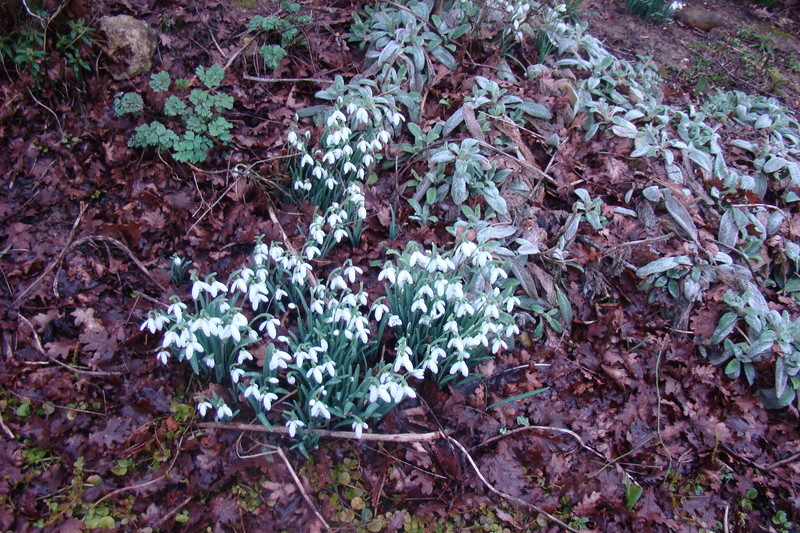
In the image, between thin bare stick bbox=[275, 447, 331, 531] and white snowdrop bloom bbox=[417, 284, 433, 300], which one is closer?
thin bare stick bbox=[275, 447, 331, 531]

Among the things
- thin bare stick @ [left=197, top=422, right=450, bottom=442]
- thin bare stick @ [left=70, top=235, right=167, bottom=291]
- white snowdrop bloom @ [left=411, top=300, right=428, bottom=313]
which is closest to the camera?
thin bare stick @ [left=197, top=422, right=450, bottom=442]

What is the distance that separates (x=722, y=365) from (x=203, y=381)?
2.79m

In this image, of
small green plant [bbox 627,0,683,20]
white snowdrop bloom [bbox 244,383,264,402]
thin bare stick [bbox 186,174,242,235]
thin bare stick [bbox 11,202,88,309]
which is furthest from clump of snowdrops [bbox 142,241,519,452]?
small green plant [bbox 627,0,683,20]

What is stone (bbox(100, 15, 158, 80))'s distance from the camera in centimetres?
315

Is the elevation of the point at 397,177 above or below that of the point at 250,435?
above

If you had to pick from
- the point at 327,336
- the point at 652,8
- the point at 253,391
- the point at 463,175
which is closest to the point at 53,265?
the point at 253,391

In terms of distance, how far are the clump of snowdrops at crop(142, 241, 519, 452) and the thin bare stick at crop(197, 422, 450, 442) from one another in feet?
0.13

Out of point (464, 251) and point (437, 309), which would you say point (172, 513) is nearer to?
point (437, 309)

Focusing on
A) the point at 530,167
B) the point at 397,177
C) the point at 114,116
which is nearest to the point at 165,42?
the point at 114,116

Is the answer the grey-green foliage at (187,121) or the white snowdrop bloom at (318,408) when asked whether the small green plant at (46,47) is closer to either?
the grey-green foliage at (187,121)

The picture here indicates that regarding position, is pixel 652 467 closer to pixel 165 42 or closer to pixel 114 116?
pixel 114 116

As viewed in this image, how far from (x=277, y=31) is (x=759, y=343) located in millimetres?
3514

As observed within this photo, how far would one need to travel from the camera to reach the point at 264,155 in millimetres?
3188

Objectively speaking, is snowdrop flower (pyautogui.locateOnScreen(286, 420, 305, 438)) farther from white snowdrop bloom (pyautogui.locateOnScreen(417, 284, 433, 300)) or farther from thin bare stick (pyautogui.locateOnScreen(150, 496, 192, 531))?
white snowdrop bloom (pyautogui.locateOnScreen(417, 284, 433, 300))
